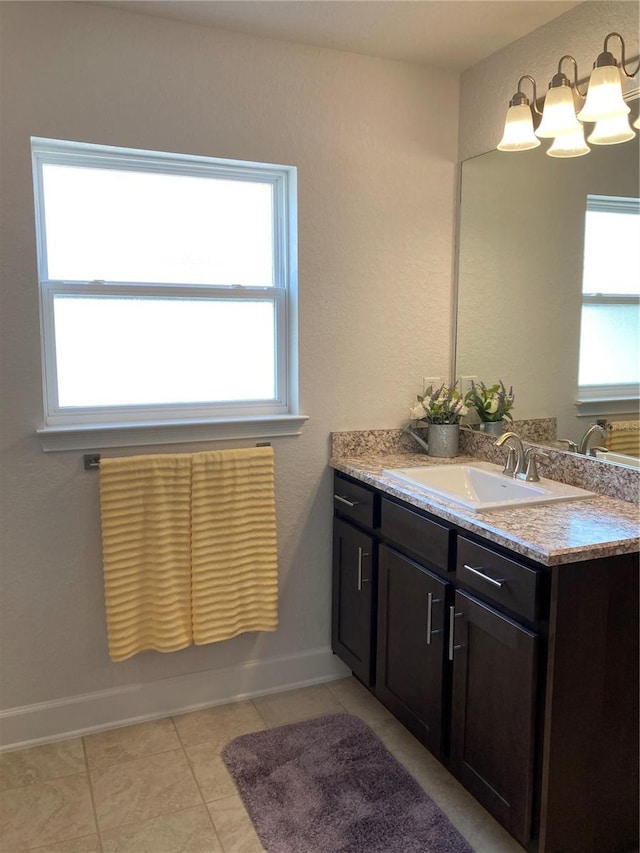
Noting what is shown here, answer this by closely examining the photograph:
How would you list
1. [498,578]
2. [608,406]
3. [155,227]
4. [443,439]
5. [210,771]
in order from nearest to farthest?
1. [498,578]
2. [608,406]
3. [210,771]
4. [155,227]
5. [443,439]

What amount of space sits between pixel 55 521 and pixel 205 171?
1.35m

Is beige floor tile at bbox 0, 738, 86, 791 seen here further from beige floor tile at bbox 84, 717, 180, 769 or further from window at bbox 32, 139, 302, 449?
window at bbox 32, 139, 302, 449

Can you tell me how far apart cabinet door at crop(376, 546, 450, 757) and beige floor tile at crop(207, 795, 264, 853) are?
58cm

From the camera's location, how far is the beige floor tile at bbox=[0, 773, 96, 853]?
1896 mm

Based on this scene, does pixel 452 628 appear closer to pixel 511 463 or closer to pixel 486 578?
pixel 486 578

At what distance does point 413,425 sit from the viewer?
278cm

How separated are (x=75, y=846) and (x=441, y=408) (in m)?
1.88

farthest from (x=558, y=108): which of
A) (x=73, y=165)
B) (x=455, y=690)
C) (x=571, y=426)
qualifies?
(x=455, y=690)

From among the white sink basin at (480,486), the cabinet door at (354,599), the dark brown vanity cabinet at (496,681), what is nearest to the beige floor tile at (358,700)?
the cabinet door at (354,599)

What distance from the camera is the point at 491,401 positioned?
2.60 metres

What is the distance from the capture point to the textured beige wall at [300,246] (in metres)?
2.14

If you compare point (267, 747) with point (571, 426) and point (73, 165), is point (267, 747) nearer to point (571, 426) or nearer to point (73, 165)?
point (571, 426)

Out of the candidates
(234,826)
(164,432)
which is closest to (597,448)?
(164,432)

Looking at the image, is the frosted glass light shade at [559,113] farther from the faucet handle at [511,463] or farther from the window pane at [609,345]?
the faucet handle at [511,463]
